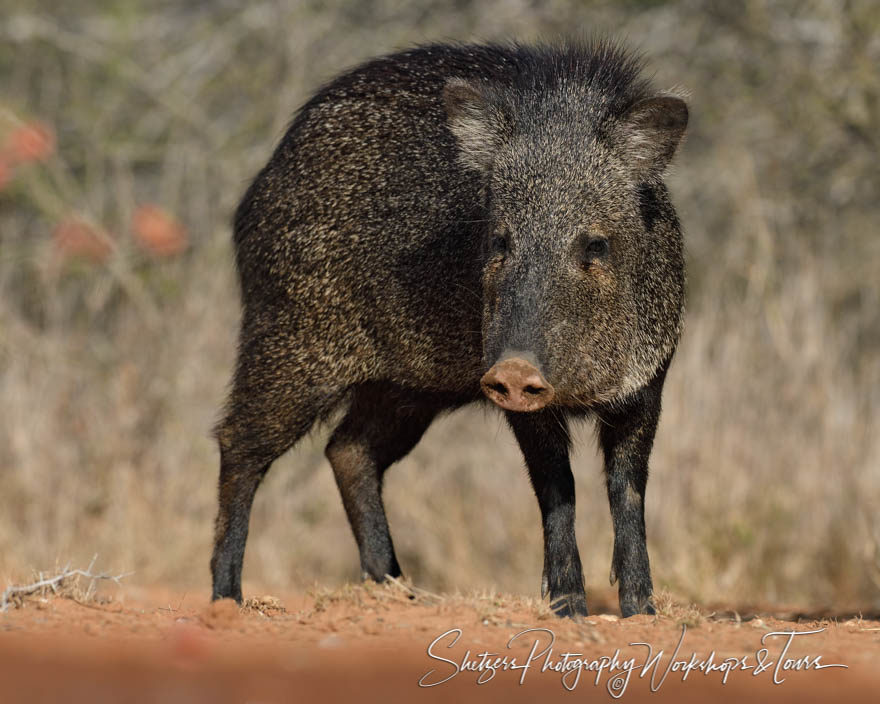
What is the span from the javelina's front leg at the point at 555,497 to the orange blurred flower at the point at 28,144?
15.1 feet

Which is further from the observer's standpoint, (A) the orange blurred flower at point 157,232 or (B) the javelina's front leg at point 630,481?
(A) the orange blurred flower at point 157,232

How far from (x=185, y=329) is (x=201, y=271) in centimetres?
54

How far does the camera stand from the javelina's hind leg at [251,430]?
4.67 m

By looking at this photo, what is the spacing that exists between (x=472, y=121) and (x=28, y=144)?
427 centimetres

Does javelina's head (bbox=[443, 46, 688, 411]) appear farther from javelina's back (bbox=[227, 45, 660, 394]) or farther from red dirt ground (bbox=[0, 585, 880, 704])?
red dirt ground (bbox=[0, 585, 880, 704])

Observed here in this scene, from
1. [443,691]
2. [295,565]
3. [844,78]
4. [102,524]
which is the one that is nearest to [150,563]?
[102,524]

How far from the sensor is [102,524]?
7.16 m

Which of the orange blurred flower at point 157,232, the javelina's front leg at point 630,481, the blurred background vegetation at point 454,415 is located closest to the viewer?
the javelina's front leg at point 630,481

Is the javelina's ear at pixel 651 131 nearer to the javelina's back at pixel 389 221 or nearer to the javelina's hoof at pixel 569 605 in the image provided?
the javelina's back at pixel 389 221

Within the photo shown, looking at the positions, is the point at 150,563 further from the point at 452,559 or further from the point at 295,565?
the point at 452,559

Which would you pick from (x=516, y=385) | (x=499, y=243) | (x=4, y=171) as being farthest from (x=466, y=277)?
(x=4, y=171)

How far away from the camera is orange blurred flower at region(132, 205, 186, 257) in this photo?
26.2 ft

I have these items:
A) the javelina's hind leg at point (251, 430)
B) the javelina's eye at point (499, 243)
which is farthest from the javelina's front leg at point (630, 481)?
the javelina's hind leg at point (251, 430)

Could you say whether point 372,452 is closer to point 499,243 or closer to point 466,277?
point 466,277
